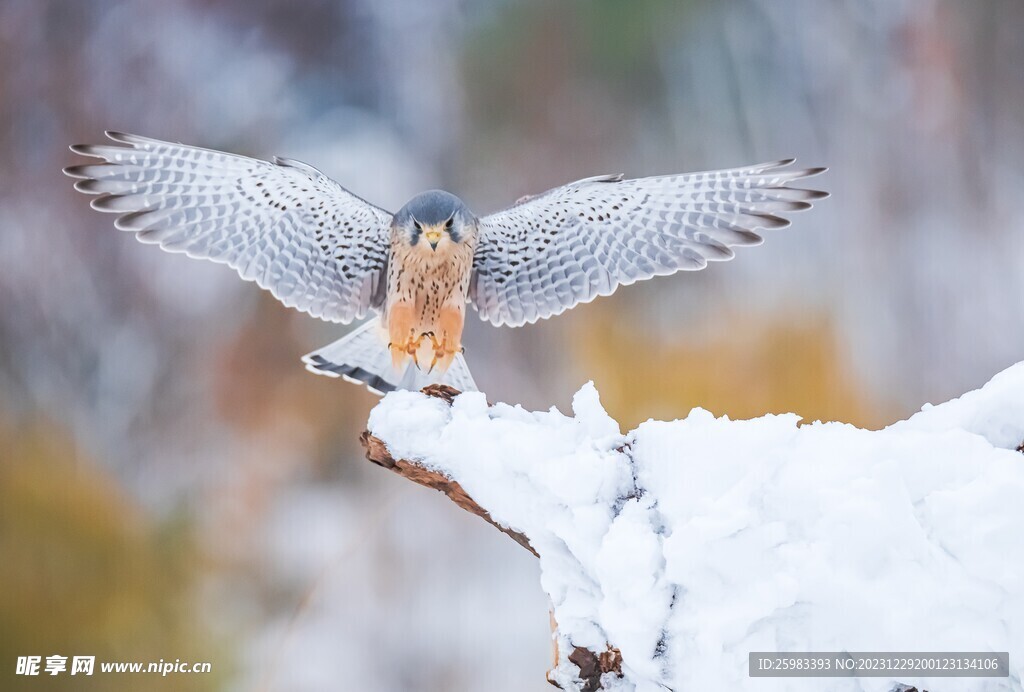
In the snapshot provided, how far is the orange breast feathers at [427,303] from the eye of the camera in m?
2.28

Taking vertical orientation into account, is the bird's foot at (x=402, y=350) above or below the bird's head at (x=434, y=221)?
below

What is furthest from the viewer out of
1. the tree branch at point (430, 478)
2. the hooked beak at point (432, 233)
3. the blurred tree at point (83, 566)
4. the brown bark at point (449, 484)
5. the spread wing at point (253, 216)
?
the blurred tree at point (83, 566)

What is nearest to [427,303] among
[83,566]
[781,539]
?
[781,539]

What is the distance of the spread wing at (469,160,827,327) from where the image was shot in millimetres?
2342

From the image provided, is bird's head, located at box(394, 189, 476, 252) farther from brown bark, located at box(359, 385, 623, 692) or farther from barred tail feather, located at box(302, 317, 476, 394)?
brown bark, located at box(359, 385, 623, 692)

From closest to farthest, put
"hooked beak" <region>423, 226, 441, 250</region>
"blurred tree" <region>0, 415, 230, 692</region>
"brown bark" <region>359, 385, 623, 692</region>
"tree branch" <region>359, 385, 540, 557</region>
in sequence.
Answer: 1. "brown bark" <region>359, 385, 623, 692</region>
2. "tree branch" <region>359, 385, 540, 557</region>
3. "hooked beak" <region>423, 226, 441, 250</region>
4. "blurred tree" <region>0, 415, 230, 692</region>

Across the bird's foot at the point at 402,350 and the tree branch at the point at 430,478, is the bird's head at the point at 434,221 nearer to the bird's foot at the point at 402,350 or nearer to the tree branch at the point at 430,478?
the bird's foot at the point at 402,350

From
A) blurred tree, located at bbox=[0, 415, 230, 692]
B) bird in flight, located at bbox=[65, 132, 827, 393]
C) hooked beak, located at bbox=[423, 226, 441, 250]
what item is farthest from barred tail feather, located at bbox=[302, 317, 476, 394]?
blurred tree, located at bbox=[0, 415, 230, 692]

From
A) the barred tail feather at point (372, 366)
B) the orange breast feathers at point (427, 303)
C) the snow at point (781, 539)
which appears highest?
the orange breast feathers at point (427, 303)

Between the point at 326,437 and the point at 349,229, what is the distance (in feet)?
3.52

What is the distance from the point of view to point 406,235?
226 centimetres

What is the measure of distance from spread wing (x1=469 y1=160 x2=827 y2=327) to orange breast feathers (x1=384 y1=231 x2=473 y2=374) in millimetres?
163

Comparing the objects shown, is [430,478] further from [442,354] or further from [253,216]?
[253,216]

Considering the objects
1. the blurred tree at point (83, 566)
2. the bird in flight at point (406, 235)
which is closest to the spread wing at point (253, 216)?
the bird in flight at point (406, 235)
